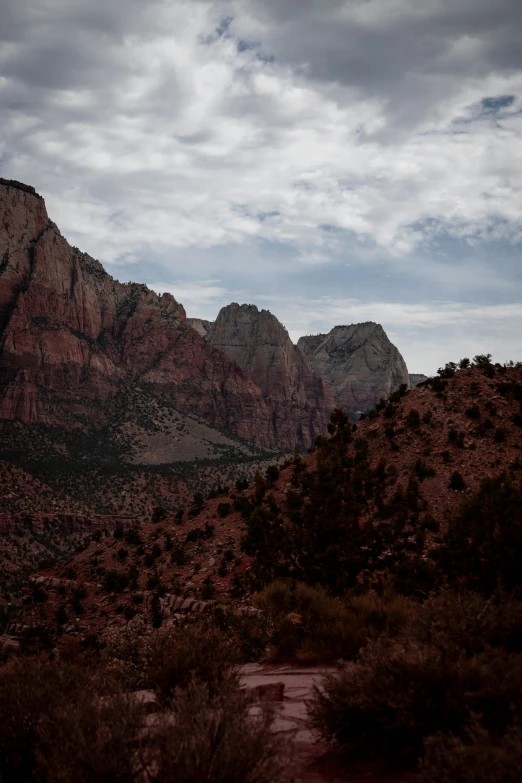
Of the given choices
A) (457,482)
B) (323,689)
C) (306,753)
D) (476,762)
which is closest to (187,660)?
(323,689)

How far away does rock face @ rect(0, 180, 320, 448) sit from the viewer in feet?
414

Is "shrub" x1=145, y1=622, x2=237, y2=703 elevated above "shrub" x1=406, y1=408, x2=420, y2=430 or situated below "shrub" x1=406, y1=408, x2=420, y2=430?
below

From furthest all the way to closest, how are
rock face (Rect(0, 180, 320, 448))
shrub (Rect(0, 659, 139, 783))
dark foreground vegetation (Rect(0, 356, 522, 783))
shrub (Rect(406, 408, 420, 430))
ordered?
1. rock face (Rect(0, 180, 320, 448))
2. shrub (Rect(406, 408, 420, 430))
3. shrub (Rect(0, 659, 139, 783))
4. dark foreground vegetation (Rect(0, 356, 522, 783))

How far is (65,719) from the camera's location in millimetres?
5500

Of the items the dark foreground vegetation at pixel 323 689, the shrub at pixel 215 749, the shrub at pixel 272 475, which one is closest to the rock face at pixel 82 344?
the shrub at pixel 272 475

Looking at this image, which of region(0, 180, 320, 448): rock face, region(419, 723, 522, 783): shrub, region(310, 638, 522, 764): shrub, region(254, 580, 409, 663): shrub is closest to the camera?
region(419, 723, 522, 783): shrub

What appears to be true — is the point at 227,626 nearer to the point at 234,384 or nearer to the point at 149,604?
the point at 149,604

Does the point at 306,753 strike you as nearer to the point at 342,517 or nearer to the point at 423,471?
the point at 342,517

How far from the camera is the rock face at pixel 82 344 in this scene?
414ft

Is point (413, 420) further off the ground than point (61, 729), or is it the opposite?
point (413, 420)

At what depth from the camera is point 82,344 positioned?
142625 millimetres

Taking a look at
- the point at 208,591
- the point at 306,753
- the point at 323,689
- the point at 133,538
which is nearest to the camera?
the point at 306,753

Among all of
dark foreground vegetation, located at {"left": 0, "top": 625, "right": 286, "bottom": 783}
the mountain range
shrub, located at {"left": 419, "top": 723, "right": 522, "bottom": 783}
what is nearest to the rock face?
the mountain range

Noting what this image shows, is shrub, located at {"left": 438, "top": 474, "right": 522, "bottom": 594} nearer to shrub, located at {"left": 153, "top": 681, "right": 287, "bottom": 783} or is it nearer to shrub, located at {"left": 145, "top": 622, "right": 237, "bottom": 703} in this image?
shrub, located at {"left": 145, "top": 622, "right": 237, "bottom": 703}
